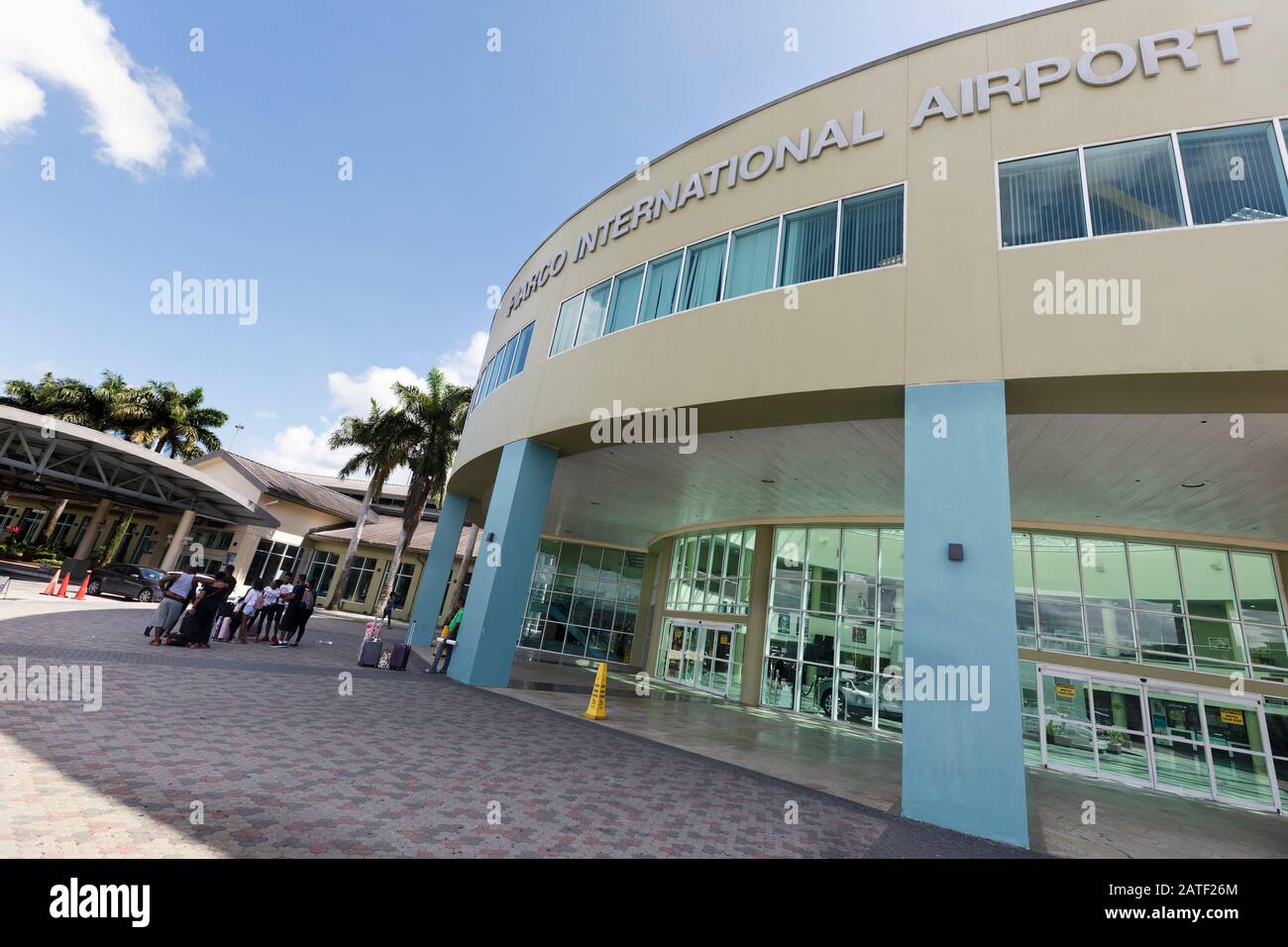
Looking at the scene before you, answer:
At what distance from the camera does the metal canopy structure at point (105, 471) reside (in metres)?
19.5

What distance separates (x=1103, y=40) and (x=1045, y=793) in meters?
12.0

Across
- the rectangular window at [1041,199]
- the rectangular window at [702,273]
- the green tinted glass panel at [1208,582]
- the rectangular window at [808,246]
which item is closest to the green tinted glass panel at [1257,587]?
the green tinted glass panel at [1208,582]

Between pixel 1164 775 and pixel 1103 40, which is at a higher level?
pixel 1103 40

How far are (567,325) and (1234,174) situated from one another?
37.8ft

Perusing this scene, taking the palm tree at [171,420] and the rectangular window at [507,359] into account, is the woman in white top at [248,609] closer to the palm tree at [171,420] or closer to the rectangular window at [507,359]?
the rectangular window at [507,359]

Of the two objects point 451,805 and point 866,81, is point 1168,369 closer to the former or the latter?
point 866,81

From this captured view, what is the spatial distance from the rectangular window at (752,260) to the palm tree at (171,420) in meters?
43.7

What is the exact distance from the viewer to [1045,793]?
9383 mm

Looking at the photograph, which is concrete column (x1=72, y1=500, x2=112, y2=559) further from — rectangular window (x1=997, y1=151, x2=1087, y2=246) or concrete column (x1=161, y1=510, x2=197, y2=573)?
rectangular window (x1=997, y1=151, x2=1087, y2=246)

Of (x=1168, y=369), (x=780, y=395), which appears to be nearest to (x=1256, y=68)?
(x=1168, y=369)

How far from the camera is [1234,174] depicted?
677cm

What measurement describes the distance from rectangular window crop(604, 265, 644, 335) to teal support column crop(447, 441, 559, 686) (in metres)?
3.59

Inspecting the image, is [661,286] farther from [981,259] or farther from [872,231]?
[981,259]
